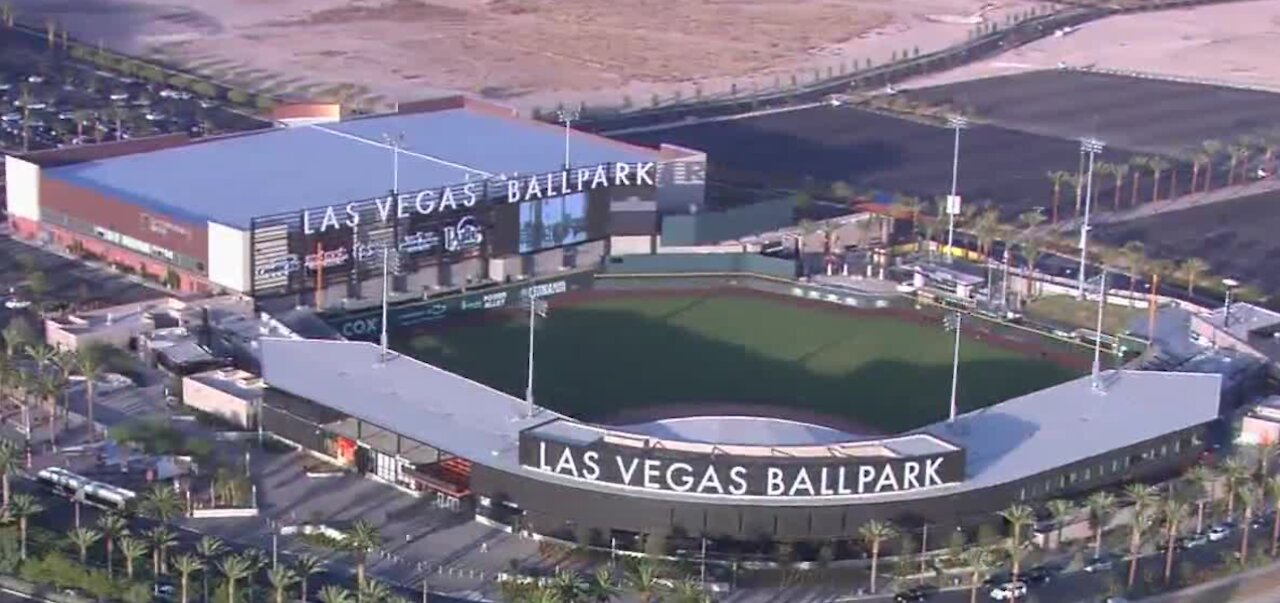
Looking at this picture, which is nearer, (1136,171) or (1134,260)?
(1134,260)

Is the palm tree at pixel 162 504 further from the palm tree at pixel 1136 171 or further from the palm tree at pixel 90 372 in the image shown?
the palm tree at pixel 1136 171

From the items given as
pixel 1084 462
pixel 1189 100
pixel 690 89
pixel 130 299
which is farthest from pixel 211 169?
pixel 1189 100

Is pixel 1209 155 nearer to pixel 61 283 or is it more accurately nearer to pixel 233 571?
pixel 61 283

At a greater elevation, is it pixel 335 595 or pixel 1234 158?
pixel 1234 158

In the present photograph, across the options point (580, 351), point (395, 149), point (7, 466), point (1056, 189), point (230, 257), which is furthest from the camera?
point (1056, 189)

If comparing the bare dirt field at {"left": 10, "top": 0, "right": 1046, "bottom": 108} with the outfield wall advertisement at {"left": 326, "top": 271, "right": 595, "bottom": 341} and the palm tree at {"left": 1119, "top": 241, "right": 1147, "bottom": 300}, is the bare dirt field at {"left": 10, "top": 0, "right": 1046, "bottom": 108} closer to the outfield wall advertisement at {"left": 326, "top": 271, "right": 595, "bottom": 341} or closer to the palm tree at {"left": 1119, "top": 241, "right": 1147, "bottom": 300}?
the outfield wall advertisement at {"left": 326, "top": 271, "right": 595, "bottom": 341}

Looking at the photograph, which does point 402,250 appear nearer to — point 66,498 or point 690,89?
point 66,498

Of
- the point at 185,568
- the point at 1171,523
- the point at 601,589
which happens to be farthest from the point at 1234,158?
the point at 185,568
